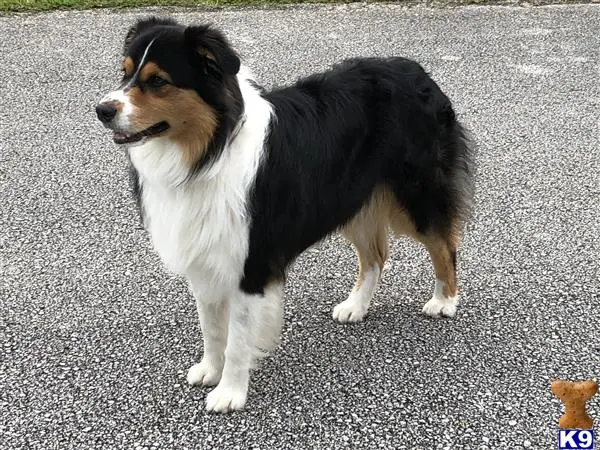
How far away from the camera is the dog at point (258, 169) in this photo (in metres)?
2.62

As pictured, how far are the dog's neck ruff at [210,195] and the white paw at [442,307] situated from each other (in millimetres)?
1282

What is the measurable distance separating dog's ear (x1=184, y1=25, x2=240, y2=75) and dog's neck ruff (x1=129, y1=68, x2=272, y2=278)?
0.81 feet

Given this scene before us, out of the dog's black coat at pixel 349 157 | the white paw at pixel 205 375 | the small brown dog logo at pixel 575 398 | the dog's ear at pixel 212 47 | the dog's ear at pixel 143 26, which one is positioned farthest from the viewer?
the white paw at pixel 205 375

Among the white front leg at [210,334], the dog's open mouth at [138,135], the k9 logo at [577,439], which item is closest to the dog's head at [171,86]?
the dog's open mouth at [138,135]

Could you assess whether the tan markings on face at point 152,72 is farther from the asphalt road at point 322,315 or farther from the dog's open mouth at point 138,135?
the asphalt road at point 322,315

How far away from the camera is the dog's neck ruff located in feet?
9.02

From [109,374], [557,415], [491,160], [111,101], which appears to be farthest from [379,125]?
[491,160]

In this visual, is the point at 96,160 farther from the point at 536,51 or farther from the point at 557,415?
the point at 536,51

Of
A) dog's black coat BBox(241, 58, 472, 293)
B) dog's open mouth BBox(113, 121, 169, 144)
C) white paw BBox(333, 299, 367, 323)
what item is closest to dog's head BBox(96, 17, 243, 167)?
dog's open mouth BBox(113, 121, 169, 144)

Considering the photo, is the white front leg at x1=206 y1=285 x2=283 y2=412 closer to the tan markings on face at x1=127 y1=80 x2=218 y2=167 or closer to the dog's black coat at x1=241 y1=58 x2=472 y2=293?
the dog's black coat at x1=241 y1=58 x2=472 y2=293

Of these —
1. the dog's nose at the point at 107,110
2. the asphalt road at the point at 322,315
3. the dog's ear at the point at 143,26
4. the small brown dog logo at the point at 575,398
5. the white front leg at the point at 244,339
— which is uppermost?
the dog's ear at the point at 143,26

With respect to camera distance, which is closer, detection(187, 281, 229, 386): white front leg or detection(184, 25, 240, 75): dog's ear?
detection(184, 25, 240, 75): dog's ear

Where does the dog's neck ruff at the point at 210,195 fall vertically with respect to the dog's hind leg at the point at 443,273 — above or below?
above

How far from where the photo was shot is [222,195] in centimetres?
278
